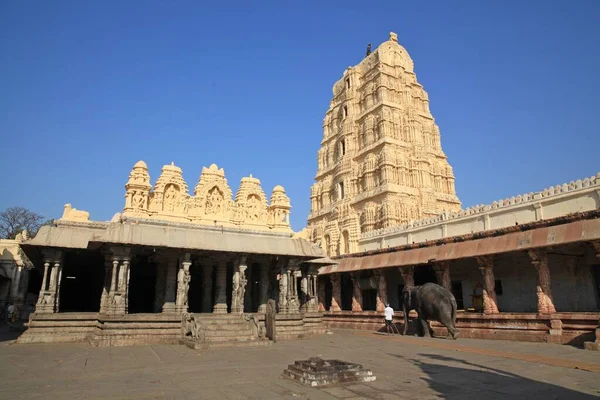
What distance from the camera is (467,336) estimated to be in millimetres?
19922

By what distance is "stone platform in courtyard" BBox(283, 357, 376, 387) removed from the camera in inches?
316

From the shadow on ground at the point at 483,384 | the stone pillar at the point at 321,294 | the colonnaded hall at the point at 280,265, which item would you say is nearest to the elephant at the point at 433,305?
the colonnaded hall at the point at 280,265

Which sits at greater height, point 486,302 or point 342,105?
point 342,105

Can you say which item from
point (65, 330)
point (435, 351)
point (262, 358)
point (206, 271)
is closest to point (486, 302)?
point (435, 351)

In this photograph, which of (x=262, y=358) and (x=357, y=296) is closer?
(x=262, y=358)

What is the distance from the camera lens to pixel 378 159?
44.8m

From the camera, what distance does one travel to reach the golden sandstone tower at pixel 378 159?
41875 millimetres

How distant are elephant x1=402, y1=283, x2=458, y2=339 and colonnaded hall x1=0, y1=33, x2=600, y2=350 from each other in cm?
220

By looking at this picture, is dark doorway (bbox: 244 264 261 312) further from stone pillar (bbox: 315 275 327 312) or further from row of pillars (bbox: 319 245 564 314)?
stone pillar (bbox: 315 275 327 312)

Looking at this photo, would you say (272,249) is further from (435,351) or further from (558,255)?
(558,255)

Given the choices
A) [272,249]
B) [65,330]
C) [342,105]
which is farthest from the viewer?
[342,105]

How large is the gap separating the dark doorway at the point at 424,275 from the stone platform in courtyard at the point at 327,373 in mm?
20039

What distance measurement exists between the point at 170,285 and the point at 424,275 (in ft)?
55.7

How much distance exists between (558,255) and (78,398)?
792 inches
